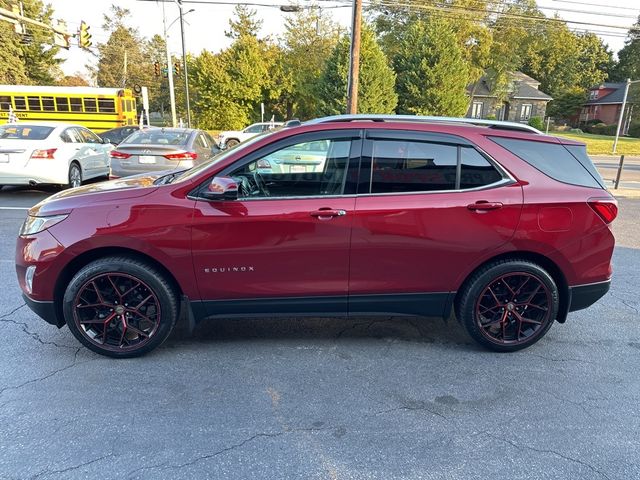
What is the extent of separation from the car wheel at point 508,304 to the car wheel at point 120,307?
2.29 meters

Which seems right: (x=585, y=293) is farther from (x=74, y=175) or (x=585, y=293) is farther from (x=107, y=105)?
(x=107, y=105)

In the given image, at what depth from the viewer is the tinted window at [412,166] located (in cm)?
319

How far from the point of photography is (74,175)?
948 centimetres

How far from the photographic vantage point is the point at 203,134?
1018cm

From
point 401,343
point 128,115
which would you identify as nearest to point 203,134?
point 401,343

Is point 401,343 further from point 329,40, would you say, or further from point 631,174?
point 329,40

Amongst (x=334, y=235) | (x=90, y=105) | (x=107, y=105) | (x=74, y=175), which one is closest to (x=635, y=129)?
(x=107, y=105)

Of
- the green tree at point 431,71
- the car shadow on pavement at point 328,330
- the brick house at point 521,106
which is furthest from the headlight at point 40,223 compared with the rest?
the brick house at point 521,106

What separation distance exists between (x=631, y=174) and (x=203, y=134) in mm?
17298

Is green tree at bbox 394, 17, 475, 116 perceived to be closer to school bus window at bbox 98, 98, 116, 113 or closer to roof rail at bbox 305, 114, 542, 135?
school bus window at bbox 98, 98, 116, 113

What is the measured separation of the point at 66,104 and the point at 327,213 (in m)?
24.6

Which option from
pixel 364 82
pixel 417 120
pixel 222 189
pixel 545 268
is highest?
pixel 364 82

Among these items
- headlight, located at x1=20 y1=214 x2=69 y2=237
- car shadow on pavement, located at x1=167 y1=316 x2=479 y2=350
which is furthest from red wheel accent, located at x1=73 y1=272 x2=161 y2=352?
headlight, located at x1=20 y1=214 x2=69 y2=237

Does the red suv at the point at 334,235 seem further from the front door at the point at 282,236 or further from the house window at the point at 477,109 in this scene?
the house window at the point at 477,109
